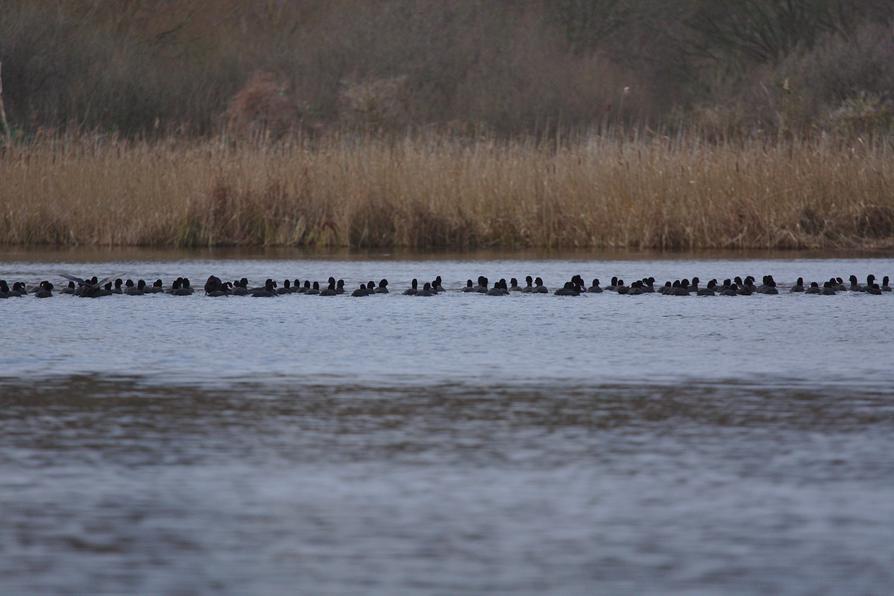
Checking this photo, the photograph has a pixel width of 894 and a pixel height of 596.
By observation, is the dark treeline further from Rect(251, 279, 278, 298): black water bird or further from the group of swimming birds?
Rect(251, 279, 278, 298): black water bird

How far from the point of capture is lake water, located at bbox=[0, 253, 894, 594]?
4680 millimetres

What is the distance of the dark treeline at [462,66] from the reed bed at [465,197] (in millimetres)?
9644

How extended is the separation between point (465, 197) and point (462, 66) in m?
23.7

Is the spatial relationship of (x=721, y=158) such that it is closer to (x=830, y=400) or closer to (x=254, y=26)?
(x=830, y=400)

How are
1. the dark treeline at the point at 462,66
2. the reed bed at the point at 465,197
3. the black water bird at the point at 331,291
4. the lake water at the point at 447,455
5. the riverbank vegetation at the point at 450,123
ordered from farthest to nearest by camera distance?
1. the dark treeline at the point at 462,66
2. the riverbank vegetation at the point at 450,123
3. the reed bed at the point at 465,197
4. the black water bird at the point at 331,291
5. the lake water at the point at 447,455

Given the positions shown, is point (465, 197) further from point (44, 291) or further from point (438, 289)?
point (44, 291)

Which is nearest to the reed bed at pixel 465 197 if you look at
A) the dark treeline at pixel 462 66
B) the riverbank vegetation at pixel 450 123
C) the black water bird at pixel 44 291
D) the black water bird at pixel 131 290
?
the riverbank vegetation at pixel 450 123

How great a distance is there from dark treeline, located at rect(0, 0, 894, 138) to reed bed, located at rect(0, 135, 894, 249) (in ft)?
31.6

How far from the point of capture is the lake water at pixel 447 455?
15.4ft

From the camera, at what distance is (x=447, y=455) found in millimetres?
6227

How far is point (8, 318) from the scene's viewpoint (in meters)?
11.6

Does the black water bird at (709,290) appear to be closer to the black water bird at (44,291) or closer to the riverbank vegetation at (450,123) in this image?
the black water bird at (44,291)

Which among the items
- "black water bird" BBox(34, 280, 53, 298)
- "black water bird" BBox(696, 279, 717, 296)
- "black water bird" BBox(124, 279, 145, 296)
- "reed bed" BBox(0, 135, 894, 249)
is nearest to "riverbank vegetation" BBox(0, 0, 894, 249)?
"reed bed" BBox(0, 135, 894, 249)

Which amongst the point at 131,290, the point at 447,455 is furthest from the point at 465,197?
the point at 447,455
